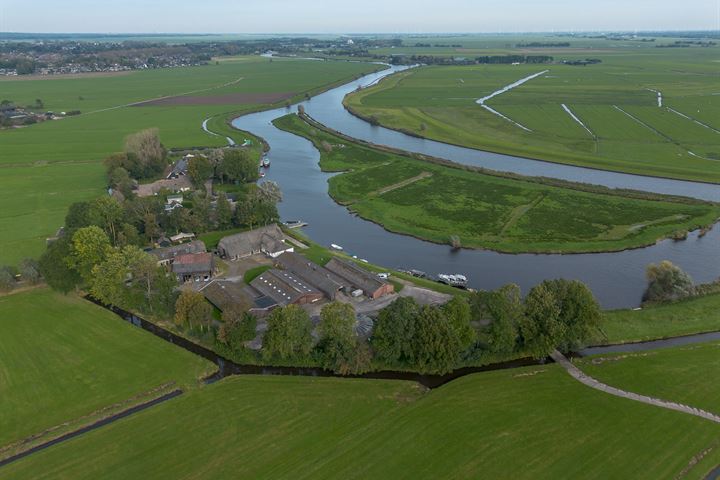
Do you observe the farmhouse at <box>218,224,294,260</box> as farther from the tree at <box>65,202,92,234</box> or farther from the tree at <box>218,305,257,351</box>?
the tree at <box>218,305,257,351</box>

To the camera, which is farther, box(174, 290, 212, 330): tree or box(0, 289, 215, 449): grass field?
box(174, 290, 212, 330): tree

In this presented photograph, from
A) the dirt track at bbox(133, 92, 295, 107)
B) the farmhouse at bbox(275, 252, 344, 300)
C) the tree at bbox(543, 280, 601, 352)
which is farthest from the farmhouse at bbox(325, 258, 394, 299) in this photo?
the dirt track at bbox(133, 92, 295, 107)

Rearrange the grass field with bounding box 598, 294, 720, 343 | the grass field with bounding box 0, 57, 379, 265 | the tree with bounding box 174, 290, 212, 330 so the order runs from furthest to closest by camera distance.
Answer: the grass field with bounding box 0, 57, 379, 265
the grass field with bounding box 598, 294, 720, 343
the tree with bounding box 174, 290, 212, 330

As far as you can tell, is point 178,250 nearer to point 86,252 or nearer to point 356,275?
point 86,252

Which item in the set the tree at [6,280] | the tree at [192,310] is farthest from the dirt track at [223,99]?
the tree at [192,310]

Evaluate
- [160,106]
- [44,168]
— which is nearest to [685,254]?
[44,168]

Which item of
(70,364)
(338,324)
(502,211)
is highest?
(502,211)

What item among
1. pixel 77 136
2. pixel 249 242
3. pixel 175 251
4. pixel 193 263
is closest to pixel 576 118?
pixel 249 242
